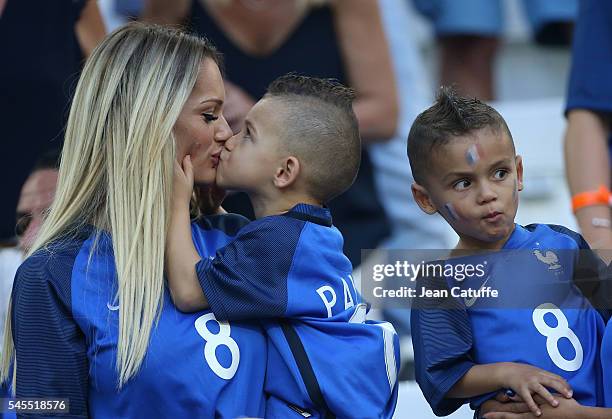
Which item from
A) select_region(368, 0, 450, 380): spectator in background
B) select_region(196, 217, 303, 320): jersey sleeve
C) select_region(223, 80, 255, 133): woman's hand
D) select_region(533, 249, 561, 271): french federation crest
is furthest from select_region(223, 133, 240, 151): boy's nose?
select_region(368, 0, 450, 380): spectator in background

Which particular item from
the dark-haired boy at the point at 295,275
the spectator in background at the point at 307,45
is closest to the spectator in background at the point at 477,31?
the spectator in background at the point at 307,45

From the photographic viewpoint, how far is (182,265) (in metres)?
2.03

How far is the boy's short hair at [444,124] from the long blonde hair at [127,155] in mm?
466

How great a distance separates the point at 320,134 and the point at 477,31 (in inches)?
98.4

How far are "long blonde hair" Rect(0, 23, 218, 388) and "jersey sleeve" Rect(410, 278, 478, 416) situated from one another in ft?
1.69

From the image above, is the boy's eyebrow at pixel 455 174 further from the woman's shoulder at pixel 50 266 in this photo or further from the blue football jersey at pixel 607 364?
the woman's shoulder at pixel 50 266

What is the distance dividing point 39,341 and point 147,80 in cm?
55

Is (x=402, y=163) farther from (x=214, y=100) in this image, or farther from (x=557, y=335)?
(x=557, y=335)

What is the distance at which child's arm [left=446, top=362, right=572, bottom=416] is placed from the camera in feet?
6.61

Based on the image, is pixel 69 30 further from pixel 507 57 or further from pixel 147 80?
pixel 507 57

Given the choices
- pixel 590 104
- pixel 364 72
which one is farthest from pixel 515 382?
pixel 364 72

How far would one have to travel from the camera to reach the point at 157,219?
2.08 metres

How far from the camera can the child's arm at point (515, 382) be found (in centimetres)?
201

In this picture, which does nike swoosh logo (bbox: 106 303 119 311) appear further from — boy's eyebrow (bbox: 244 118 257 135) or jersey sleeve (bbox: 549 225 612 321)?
jersey sleeve (bbox: 549 225 612 321)
